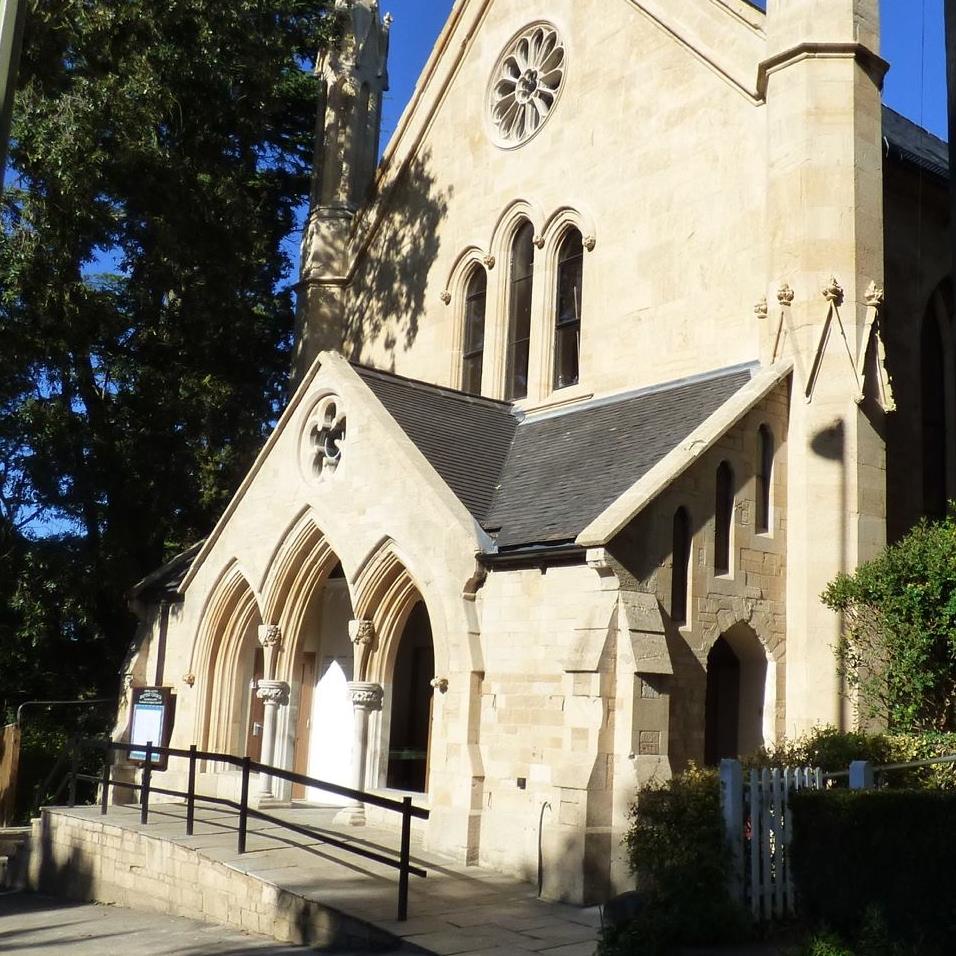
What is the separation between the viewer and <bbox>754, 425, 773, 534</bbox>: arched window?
46.6 feet

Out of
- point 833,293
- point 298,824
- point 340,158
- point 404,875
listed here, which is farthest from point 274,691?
point 340,158

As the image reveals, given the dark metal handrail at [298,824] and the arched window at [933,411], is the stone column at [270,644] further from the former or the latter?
the arched window at [933,411]

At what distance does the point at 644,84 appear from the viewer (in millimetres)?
18000

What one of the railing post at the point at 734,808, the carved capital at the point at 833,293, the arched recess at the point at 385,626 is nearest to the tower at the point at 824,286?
the carved capital at the point at 833,293

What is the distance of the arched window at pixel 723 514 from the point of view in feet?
44.9

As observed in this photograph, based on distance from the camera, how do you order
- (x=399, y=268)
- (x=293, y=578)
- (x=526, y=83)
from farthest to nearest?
(x=399, y=268)
(x=526, y=83)
(x=293, y=578)

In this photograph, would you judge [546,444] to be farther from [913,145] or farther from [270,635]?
[913,145]

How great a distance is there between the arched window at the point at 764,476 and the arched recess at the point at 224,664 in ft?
24.9

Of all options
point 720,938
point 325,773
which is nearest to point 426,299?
point 325,773

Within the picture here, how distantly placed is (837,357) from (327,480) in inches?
261

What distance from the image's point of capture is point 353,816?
48.1 feet

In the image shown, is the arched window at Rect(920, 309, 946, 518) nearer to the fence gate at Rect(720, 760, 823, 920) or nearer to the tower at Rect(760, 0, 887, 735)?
the tower at Rect(760, 0, 887, 735)

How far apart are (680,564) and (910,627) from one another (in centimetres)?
243

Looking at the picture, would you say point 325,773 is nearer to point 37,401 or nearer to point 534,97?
point 37,401
